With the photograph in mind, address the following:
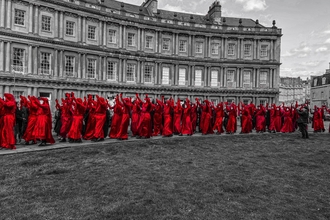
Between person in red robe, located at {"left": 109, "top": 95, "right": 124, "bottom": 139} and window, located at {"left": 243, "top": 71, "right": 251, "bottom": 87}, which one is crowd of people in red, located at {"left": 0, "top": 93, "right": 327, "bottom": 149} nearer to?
person in red robe, located at {"left": 109, "top": 95, "right": 124, "bottom": 139}

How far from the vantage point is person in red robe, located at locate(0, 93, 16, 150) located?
9.65 m

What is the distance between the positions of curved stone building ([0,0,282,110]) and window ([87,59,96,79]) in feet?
0.39

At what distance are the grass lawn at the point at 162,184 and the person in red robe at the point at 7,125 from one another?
4.28 feet

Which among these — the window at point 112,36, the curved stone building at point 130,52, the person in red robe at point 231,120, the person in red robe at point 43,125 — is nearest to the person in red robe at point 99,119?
the person in red robe at point 43,125

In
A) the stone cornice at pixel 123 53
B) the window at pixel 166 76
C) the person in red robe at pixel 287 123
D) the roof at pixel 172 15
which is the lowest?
the person in red robe at pixel 287 123

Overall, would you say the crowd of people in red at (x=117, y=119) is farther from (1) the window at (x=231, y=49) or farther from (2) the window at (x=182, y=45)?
(1) the window at (x=231, y=49)

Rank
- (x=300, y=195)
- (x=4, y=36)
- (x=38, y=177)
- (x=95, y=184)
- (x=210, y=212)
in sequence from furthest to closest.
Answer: (x=4, y=36) < (x=38, y=177) < (x=95, y=184) < (x=300, y=195) < (x=210, y=212)

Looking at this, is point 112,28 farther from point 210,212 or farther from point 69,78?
point 210,212

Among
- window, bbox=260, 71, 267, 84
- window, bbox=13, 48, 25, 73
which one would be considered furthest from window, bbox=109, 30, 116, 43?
window, bbox=260, 71, 267, 84

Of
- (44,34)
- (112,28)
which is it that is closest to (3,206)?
(44,34)

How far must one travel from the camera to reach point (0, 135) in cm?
977

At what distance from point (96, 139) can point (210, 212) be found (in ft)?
27.2

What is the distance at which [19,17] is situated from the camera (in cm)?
2600

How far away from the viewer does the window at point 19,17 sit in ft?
84.7
